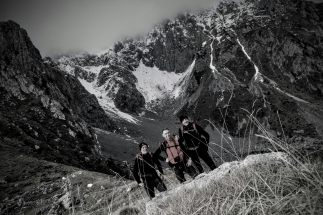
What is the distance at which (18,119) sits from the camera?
130 feet

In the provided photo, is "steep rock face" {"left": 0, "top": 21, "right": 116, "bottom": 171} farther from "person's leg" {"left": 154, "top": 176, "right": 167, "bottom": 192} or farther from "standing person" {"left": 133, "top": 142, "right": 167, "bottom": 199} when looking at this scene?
"person's leg" {"left": 154, "top": 176, "right": 167, "bottom": 192}

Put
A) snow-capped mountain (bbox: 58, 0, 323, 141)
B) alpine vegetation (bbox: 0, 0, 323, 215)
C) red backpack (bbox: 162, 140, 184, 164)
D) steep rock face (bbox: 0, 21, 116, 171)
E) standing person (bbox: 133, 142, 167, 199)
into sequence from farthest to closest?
snow-capped mountain (bbox: 58, 0, 323, 141) → steep rock face (bbox: 0, 21, 116, 171) → red backpack (bbox: 162, 140, 184, 164) → standing person (bbox: 133, 142, 167, 199) → alpine vegetation (bbox: 0, 0, 323, 215)

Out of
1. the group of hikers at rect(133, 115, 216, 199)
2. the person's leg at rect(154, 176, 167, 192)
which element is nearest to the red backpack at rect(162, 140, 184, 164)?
the group of hikers at rect(133, 115, 216, 199)

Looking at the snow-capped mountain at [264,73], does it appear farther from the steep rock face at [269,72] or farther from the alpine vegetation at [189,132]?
the alpine vegetation at [189,132]

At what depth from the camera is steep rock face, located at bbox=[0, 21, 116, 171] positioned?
32594 mm

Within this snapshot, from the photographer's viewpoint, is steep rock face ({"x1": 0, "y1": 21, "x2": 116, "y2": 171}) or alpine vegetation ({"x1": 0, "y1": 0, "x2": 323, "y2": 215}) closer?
alpine vegetation ({"x1": 0, "y1": 0, "x2": 323, "y2": 215})

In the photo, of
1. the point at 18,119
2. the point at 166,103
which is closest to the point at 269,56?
the point at 166,103

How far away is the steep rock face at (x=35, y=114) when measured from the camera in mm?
32594

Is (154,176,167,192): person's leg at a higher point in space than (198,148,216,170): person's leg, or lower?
lower

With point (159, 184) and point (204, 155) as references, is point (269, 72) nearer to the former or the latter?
point (204, 155)

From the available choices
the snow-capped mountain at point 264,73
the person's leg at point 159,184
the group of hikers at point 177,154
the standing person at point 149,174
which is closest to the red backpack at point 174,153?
the group of hikers at point 177,154

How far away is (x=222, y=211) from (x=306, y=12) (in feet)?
720

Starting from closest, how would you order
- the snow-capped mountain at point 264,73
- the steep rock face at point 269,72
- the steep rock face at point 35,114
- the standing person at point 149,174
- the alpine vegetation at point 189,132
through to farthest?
the alpine vegetation at point 189,132
the standing person at point 149,174
the steep rock face at point 35,114
the steep rock face at point 269,72
the snow-capped mountain at point 264,73

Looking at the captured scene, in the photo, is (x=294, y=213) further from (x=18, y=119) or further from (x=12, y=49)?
(x=12, y=49)
